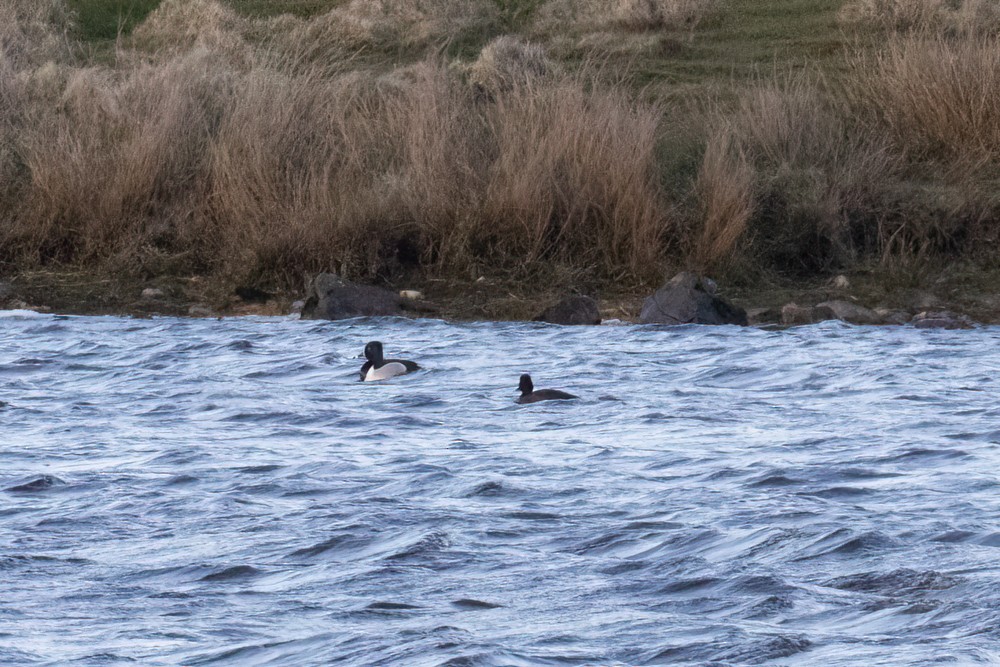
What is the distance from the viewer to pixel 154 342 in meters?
11.8

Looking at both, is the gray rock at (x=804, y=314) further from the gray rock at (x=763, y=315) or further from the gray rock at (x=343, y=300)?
the gray rock at (x=343, y=300)

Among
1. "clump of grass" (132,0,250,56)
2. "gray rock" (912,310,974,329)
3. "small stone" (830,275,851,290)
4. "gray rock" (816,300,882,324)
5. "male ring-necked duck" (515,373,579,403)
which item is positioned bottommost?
"gray rock" (912,310,974,329)

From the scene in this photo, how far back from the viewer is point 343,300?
12.7 meters

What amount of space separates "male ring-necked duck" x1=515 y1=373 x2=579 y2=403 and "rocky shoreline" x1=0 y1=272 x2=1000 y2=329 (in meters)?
2.92

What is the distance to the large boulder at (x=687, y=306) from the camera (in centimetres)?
1198

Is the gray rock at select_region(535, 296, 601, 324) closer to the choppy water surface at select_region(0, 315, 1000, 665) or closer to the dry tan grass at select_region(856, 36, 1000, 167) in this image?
the choppy water surface at select_region(0, 315, 1000, 665)

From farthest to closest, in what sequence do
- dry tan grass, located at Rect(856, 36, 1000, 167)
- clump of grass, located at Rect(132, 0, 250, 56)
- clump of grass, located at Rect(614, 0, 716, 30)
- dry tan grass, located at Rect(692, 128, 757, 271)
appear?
clump of grass, located at Rect(614, 0, 716, 30) < clump of grass, located at Rect(132, 0, 250, 56) < dry tan grass, located at Rect(856, 36, 1000, 167) < dry tan grass, located at Rect(692, 128, 757, 271)

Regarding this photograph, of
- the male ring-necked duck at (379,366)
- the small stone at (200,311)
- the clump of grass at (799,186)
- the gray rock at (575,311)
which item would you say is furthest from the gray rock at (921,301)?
the small stone at (200,311)

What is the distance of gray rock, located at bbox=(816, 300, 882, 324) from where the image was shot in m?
12.1

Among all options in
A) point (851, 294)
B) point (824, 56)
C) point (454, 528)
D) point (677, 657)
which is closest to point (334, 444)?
point (454, 528)

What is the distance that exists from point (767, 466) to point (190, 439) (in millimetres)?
3223

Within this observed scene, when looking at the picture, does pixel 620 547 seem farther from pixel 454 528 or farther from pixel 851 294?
pixel 851 294

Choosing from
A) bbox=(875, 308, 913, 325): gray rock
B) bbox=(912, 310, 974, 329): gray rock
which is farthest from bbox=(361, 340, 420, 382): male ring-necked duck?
bbox=(912, 310, 974, 329): gray rock

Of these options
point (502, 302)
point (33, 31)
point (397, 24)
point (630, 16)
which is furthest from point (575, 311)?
point (33, 31)
